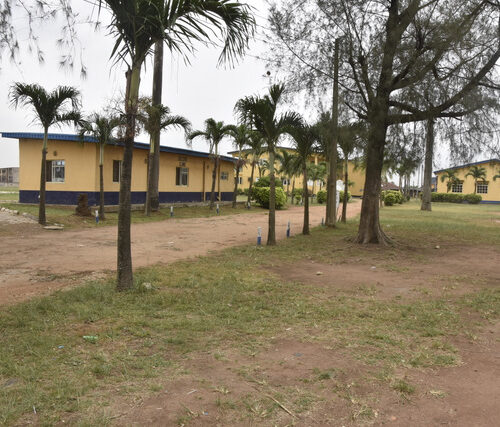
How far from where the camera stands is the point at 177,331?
4.42 m

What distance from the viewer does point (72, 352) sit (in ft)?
12.4

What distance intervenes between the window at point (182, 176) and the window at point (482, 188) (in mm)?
47499

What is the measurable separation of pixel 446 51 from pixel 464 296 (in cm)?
618

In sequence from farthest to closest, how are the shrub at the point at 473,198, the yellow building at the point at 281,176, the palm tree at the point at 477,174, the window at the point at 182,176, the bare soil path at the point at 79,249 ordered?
1. the shrub at the point at 473,198
2. the palm tree at the point at 477,174
3. the yellow building at the point at 281,176
4. the window at the point at 182,176
5. the bare soil path at the point at 79,249

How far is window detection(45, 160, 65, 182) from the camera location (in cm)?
2005

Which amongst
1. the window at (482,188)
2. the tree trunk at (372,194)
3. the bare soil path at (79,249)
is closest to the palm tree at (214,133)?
the bare soil path at (79,249)

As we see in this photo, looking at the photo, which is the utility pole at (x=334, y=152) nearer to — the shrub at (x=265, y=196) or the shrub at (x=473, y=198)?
the shrub at (x=265, y=196)

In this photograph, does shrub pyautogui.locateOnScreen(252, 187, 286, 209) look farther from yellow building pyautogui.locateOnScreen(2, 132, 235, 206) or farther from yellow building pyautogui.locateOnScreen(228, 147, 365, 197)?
yellow building pyautogui.locateOnScreen(2, 132, 235, 206)

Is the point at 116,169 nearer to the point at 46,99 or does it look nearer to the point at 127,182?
the point at 46,99

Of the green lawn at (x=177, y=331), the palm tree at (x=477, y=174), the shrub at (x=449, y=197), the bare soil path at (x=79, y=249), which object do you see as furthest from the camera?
the shrub at (x=449, y=197)

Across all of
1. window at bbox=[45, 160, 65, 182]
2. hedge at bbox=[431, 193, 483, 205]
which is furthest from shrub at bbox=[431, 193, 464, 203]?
window at bbox=[45, 160, 65, 182]

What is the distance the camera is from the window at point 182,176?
1041 inches

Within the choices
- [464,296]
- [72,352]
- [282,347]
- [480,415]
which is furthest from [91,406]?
[464,296]

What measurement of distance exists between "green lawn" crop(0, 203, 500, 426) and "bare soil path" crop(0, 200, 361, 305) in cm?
96
